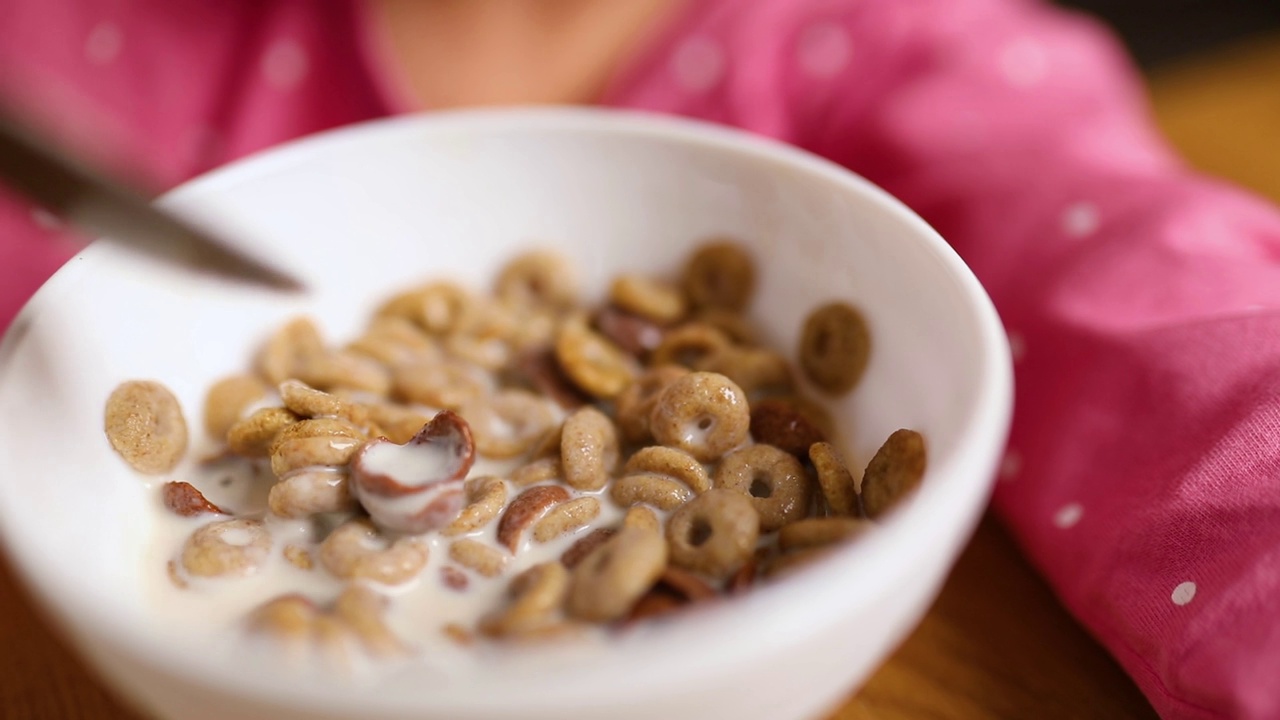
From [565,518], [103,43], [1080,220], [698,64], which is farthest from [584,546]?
[103,43]

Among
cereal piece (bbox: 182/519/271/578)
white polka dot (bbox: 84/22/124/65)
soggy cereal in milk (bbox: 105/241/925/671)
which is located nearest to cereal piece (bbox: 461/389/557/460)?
soggy cereal in milk (bbox: 105/241/925/671)

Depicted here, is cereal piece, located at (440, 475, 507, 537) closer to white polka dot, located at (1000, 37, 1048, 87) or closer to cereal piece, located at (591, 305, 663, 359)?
cereal piece, located at (591, 305, 663, 359)

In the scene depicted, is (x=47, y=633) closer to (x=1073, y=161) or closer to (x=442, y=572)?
(x=442, y=572)

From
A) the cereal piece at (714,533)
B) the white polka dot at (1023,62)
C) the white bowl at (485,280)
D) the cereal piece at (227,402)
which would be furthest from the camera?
the white polka dot at (1023,62)

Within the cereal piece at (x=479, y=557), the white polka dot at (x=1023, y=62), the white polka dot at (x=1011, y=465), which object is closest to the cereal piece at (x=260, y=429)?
the cereal piece at (x=479, y=557)

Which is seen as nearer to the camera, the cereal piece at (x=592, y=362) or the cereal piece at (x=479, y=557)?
the cereal piece at (x=479, y=557)

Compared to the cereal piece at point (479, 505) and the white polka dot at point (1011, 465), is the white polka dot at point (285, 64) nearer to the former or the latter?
the cereal piece at point (479, 505)

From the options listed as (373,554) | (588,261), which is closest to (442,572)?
(373,554)

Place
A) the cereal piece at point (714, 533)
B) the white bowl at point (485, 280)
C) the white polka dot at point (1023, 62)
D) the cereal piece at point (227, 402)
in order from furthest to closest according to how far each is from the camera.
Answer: the white polka dot at point (1023, 62) < the cereal piece at point (227, 402) < the cereal piece at point (714, 533) < the white bowl at point (485, 280)
